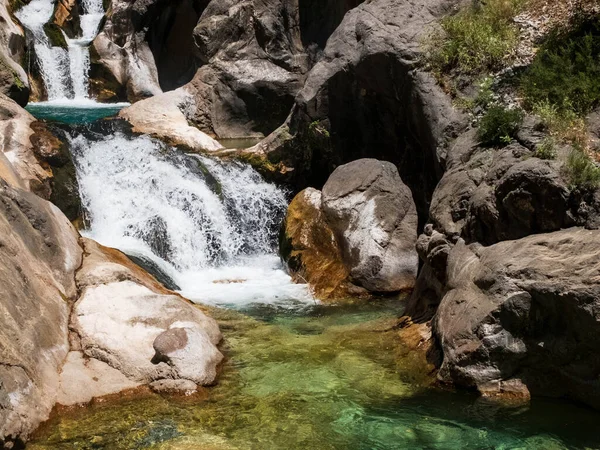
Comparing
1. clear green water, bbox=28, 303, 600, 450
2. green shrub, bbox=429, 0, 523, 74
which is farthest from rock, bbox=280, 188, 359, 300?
green shrub, bbox=429, 0, 523, 74

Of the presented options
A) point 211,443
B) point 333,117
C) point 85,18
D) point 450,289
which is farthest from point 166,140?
point 85,18

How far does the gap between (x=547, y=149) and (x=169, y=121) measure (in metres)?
11.7

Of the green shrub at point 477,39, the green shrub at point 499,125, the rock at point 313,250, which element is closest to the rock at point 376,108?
the green shrub at point 477,39

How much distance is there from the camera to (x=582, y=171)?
6.43m

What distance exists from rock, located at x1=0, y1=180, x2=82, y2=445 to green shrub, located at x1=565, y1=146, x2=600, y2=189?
17.5 ft

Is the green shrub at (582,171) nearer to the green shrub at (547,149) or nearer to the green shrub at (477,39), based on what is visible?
the green shrub at (547,149)

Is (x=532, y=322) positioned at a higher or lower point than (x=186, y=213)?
lower

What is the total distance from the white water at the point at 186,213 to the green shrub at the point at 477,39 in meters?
4.17

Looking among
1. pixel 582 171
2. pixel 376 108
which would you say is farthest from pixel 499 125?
pixel 376 108

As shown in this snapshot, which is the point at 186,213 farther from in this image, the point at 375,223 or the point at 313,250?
the point at 375,223

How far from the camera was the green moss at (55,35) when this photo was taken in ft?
74.7

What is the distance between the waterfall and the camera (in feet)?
72.0

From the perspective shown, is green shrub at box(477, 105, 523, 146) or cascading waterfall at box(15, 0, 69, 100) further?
cascading waterfall at box(15, 0, 69, 100)

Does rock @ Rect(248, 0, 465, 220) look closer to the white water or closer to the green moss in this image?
the white water
